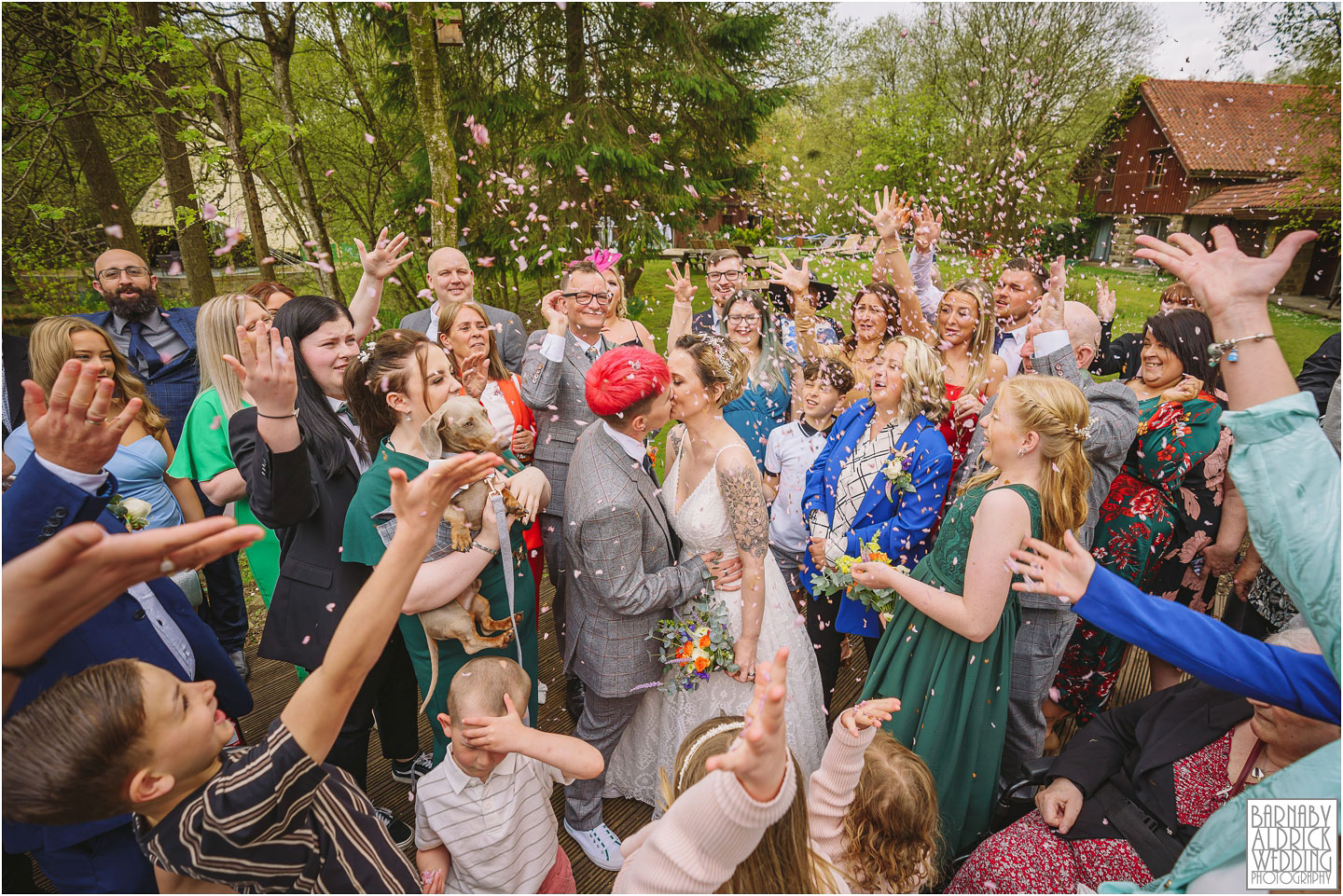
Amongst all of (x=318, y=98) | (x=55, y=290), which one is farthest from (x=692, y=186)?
(x=55, y=290)

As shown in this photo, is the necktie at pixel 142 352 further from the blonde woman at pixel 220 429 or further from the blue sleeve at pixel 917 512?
the blue sleeve at pixel 917 512

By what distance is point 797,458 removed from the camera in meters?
4.19

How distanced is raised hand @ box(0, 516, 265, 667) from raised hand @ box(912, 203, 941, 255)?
528 centimetres

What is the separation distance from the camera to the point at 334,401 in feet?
10.8

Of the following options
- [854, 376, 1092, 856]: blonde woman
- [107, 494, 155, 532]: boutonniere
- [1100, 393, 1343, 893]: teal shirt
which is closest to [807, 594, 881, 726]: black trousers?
[854, 376, 1092, 856]: blonde woman

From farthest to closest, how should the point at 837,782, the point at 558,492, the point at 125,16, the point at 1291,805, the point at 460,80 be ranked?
the point at 460,80 → the point at 125,16 → the point at 558,492 → the point at 837,782 → the point at 1291,805

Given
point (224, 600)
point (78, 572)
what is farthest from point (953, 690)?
point (224, 600)

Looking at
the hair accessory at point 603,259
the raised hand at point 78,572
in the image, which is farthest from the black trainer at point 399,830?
the hair accessory at point 603,259

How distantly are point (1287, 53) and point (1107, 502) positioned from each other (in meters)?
6.04

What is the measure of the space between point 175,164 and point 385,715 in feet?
27.7

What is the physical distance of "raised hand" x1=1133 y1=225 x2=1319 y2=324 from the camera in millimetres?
1597

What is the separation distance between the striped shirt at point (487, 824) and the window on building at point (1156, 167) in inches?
949

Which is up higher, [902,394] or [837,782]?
[902,394]

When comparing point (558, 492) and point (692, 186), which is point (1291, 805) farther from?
point (692, 186)
